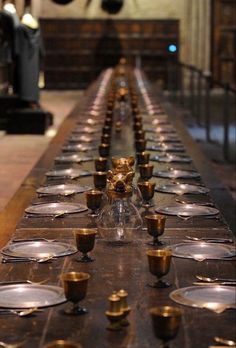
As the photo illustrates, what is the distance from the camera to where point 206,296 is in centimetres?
339

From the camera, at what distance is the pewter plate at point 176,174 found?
648 cm

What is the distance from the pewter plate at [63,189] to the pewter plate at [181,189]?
450 mm

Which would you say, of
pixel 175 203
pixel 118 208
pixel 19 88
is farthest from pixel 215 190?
pixel 19 88

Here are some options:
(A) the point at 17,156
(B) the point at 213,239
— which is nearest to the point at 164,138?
(B) the point at 213,239

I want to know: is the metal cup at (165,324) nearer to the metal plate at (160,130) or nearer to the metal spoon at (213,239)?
the metal spoon at (213,239)

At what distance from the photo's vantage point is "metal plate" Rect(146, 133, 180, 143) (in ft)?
28.4

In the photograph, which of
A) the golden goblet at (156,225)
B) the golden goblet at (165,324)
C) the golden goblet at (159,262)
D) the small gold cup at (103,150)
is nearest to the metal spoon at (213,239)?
the golden goblet at (156,225)

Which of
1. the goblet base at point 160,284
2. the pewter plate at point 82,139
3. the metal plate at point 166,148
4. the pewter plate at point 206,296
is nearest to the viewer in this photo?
the pewter plate at point 206,296

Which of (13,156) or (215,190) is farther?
(13,156)

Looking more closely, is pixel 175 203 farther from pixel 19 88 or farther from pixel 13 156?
pixel 19 88

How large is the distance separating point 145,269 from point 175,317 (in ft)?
3.84

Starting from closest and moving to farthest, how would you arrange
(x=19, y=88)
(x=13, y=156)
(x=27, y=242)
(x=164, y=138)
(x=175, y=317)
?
(x=175, y=317), (x=27, y=242), (x=164, y=138), (x=13, y=156), (x=19, y=88)

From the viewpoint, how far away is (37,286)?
11.6ft

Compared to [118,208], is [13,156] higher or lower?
lower
